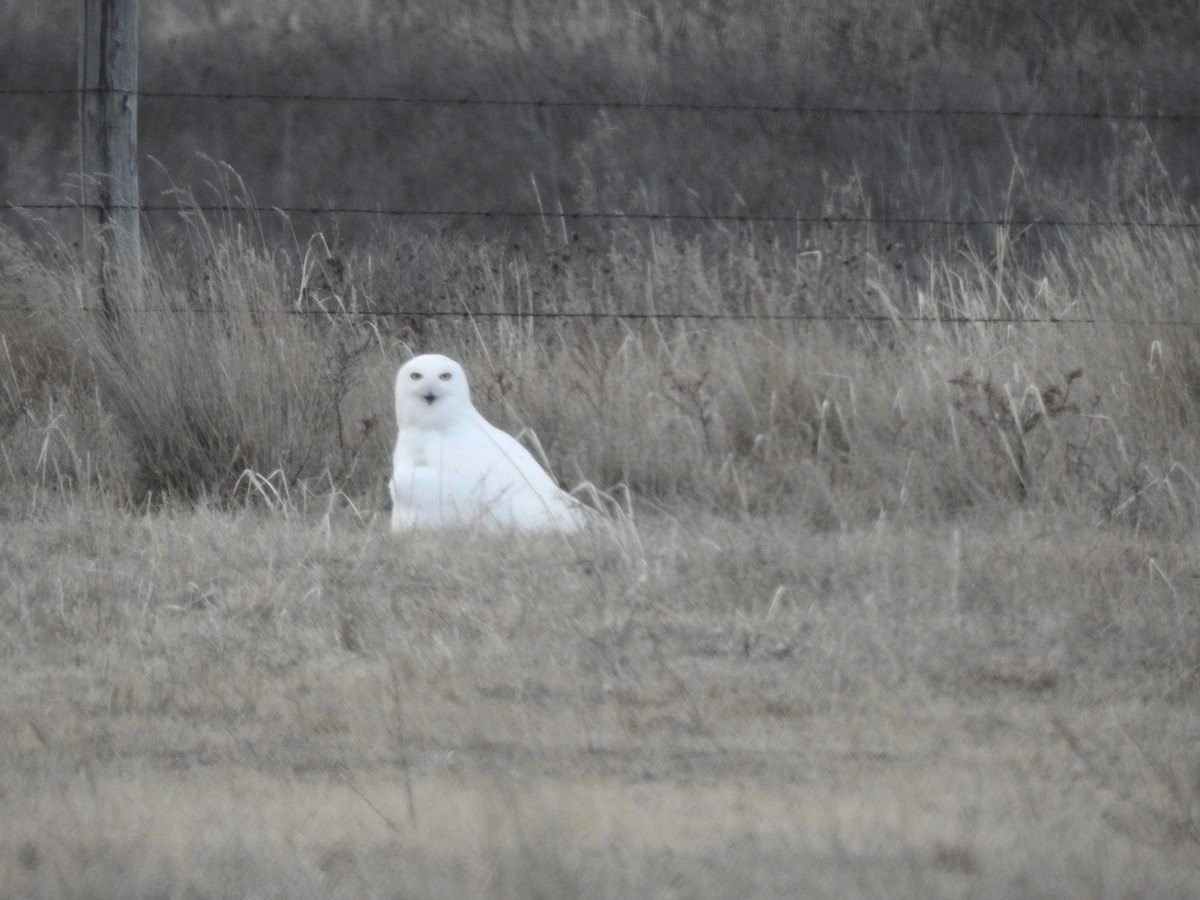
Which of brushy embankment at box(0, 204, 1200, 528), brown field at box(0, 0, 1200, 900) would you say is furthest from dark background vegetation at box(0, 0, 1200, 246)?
brushy embankment at box(0, 204, 1200, 528)

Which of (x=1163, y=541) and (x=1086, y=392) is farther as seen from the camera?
(x=1086, y=392)

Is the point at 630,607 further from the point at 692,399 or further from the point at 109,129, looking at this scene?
the point at 109,129

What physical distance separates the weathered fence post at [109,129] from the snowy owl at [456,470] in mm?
1341

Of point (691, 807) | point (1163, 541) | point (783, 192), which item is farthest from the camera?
point (783, 192)

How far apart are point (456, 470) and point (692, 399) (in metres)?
0.93

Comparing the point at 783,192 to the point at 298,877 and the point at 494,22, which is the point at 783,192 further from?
Answer: the point at 298,877

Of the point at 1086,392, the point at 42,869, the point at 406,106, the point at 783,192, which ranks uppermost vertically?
the point at 406,106

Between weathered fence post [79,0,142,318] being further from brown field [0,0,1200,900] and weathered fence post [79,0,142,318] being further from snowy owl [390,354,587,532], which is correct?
snowy owl [390,354,587,532]

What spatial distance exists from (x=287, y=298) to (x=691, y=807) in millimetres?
3364

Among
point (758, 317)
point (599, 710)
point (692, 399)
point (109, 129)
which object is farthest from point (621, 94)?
point (599, 710)

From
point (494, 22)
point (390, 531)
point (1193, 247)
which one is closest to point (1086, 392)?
point (1193, 247)

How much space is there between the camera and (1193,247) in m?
5.46

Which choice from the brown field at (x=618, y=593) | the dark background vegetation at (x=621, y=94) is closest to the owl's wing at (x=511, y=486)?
the brown field at (x=618, y=593)

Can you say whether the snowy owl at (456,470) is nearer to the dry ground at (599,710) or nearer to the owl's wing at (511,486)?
the owl's wing at (511,486)
